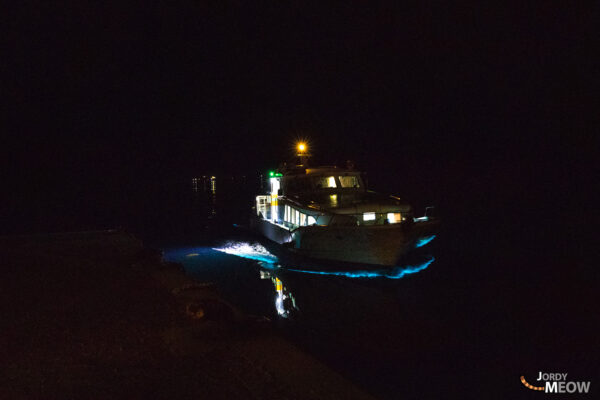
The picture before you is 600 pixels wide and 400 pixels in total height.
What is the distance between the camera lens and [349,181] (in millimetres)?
21688

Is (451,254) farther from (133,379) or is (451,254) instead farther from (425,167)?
(425,167)

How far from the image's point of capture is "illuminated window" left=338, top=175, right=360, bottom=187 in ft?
70.8

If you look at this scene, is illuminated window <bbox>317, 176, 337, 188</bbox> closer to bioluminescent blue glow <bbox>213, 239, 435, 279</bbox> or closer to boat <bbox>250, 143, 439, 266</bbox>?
boat <bbox>250, 143, 439, 266</bbox>

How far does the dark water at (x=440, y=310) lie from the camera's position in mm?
9523

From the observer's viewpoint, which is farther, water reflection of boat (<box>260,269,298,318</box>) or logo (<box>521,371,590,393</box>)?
water reflection of boat (<box>260,269,298,318</box>)

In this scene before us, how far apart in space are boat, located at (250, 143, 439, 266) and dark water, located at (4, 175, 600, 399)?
38.4 inches

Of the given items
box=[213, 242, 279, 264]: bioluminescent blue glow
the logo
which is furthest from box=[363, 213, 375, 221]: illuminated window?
the logo

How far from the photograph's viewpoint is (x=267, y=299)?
613 inches

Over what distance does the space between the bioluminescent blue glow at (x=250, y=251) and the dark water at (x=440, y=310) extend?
0.24ft

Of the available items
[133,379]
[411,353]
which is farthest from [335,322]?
[133,379]

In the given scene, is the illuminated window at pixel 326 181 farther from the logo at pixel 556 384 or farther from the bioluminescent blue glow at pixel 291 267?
the logo at pixel 556 384

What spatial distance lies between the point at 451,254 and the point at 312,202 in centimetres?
955

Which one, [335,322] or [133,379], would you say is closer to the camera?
[133,379]

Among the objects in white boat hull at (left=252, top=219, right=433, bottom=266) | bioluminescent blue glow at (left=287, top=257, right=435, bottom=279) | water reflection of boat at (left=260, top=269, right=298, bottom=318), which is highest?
white boat hull at (left=252, top=219, right=433, bottom=266)
